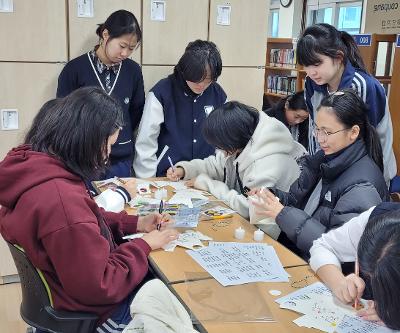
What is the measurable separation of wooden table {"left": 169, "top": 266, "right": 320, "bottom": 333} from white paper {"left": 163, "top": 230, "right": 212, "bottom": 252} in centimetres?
27

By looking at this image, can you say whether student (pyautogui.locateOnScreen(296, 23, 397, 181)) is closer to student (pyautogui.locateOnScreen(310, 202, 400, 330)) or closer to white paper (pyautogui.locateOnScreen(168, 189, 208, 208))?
white paper (pyautogui.locateOnScreen(168, 189, 208, 208))

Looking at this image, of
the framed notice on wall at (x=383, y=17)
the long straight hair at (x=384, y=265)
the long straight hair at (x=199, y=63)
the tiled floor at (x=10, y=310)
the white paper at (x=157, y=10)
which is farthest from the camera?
the framed notice on wall at (x=383, y=17)

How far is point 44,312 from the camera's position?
1.39 metres

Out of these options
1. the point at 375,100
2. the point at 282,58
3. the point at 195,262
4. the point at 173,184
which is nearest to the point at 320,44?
the point at 375,100

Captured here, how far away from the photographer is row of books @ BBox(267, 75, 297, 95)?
6.87 meters

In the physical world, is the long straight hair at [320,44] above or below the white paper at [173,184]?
above

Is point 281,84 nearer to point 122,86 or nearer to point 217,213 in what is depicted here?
point 122,86

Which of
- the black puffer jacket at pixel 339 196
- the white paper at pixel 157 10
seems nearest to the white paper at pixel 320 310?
the black puffer jacket at pixel 339 196

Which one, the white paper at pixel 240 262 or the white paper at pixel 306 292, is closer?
the white paper at pixel 306 292

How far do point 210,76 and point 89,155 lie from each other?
149 centimetres

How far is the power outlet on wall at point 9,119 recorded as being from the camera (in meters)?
2.95

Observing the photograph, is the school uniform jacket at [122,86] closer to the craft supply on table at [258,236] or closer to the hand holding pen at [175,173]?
the hand holding pen at [175,173]

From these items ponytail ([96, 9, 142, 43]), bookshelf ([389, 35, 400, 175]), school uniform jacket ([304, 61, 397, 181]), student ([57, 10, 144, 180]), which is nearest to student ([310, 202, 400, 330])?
school uniform jacket ([304, 61, 397, 181])

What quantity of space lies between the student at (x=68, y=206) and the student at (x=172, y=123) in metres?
1.40
